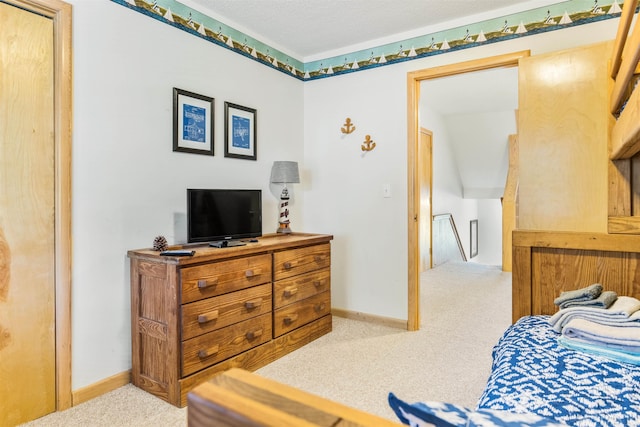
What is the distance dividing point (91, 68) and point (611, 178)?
274 cm

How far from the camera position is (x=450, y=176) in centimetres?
624

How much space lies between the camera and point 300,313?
8.88 ft

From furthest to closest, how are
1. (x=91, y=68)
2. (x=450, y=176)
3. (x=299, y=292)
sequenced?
(x=450, y=176) → (x=299, y=292) → (x=91, y=68)

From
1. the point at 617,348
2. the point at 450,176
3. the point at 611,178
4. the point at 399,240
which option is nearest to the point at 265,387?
the point at 617,348

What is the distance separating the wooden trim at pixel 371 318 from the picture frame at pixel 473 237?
183 inches

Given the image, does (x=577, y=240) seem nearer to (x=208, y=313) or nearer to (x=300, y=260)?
(x=300, y=260)

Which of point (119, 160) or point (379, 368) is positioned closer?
point (119, 160)

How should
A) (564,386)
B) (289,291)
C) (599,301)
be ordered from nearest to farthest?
(564,386) < (599,301) < (289,291)

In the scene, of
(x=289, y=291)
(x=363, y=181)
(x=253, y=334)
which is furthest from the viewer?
(x=363, y=181)

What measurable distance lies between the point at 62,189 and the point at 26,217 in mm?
199

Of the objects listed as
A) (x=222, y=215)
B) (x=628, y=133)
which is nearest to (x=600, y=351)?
(x=628, y=133)

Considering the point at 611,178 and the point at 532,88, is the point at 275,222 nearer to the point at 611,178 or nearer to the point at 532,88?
the point at 532,88

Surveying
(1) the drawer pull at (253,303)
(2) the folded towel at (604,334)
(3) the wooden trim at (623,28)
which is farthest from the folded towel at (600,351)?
(1) the drawer pull at (253,303)

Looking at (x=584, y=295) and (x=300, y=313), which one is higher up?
(x=584, y=295)
